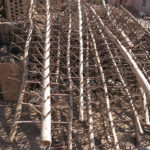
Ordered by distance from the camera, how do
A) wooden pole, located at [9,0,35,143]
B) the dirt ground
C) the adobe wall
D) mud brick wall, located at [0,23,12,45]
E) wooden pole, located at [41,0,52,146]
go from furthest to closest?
the adobe wall < mud brick wall, located at [0,23,12,45] < the dirt ground < wooden pole, located at [9,0,35,143] < wooden pole, located at [41,0,52,146]

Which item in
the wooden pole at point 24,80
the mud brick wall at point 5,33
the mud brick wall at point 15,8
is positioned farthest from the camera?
the mud brick wall at point 15,8

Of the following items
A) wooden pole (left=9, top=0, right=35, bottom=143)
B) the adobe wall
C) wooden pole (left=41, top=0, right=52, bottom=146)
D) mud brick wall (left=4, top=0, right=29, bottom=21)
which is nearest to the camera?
wooden pole (left=41, top=0, right=52, bottom=146)

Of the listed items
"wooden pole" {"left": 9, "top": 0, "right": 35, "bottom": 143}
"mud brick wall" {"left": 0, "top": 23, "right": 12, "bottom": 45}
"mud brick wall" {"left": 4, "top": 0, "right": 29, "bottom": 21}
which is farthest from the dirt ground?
"mud brick wall" {"left": 4, "top": 0, "right": 29, "bottom": 21}

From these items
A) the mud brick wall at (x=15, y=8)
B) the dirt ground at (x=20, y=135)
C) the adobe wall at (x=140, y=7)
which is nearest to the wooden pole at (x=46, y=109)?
the dirt ground at (x=20, y=135)

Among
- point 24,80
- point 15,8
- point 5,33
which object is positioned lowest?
point 24,80

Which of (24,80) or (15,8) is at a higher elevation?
(15,8)

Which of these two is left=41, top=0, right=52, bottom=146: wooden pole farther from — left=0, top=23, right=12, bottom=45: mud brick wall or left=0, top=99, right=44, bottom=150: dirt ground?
left=0, top=23, right=12, bottom=45: mud brick wall

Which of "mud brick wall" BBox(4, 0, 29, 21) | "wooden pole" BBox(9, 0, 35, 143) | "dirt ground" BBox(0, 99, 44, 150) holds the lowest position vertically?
"dirt ground" BBox(0, 99, 44, 150)

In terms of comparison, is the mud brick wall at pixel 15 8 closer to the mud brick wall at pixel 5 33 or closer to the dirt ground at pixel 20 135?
the mud brick wall at pixel 5 33

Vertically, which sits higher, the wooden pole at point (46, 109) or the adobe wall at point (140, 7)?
the adobe wall at point (140, 7)

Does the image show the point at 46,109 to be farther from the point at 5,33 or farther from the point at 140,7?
the point at 140,7

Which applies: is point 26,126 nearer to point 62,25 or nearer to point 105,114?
point 105,114

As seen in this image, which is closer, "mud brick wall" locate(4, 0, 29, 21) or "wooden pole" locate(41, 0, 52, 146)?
"wooden pole" locate(41, 0, 52, 146)

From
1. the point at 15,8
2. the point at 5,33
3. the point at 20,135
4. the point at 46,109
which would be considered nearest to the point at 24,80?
the point at 20,135
